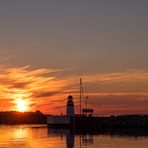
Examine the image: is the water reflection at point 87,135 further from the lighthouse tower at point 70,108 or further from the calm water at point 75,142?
the lighthouse tower at point 70,108

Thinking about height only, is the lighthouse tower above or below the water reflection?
above

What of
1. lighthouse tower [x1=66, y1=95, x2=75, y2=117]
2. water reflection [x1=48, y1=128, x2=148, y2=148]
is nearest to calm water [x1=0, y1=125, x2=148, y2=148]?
water reflection [x1=48, y1=128, x2=148, y2=148]

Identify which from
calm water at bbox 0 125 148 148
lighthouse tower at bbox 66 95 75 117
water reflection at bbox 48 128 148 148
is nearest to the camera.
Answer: calm water at bbox 0 125 148 148

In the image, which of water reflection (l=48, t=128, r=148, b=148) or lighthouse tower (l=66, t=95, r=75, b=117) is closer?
water reflection (l=48, t=128, r=148, b=148)

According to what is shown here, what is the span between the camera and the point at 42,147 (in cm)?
4197

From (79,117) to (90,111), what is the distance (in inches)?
176

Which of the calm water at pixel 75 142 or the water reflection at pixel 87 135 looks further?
the water reflection at pixel 87 135

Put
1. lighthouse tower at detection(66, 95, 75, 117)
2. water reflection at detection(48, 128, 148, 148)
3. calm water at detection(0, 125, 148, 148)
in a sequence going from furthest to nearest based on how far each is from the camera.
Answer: lighthouse tower at detection(66, 95, 75, 117) → water reflection at detection(48, 128, 148, 148) → calm water at detection(0, 125, 148, 148)

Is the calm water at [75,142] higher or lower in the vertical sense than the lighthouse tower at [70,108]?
lower

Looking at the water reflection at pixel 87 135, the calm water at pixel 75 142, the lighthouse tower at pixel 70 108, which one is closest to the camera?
the calm water at pixel 75 142

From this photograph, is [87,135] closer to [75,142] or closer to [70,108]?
[75,142]

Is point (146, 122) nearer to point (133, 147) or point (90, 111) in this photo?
point (90, 111)

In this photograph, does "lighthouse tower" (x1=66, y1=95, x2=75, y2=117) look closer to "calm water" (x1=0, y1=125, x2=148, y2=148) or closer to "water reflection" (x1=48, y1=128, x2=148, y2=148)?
"water reflection" (x1=48, y1=128, x2=148, y2=148)

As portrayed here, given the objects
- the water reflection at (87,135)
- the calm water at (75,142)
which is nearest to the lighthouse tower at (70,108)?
the water reflection at (87,135)
